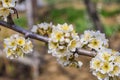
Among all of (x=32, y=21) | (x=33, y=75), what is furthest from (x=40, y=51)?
(x=32, y=21)

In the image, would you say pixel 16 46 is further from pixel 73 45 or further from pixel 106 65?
pixel 106 65

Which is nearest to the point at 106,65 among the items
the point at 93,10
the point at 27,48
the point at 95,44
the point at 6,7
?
the point at 95,44

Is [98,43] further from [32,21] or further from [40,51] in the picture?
[40,51]

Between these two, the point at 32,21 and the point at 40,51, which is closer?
the point at 32,21

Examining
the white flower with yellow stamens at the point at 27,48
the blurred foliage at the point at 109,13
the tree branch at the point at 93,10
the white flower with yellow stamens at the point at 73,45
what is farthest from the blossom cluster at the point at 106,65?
the blurred foliage at the point at 109,13

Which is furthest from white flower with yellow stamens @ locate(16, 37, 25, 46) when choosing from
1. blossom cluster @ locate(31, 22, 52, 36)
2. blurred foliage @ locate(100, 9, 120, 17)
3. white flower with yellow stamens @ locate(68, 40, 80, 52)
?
blurred foliage @ locate(100, 9, 120, 17)

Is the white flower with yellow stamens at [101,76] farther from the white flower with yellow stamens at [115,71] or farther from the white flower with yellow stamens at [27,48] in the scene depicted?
the white flower with yellow stamens at [27,48]
